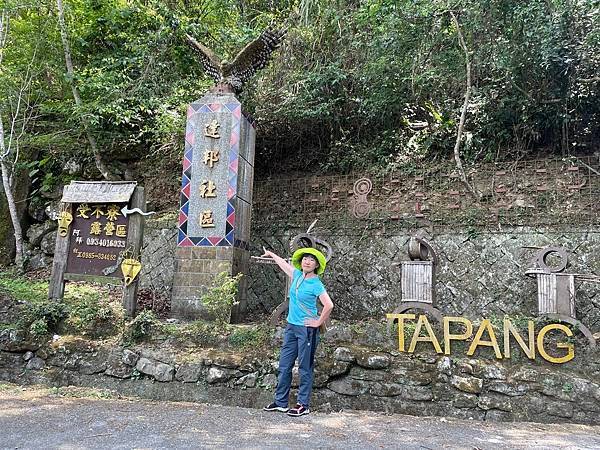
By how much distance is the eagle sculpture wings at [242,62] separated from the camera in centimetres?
700

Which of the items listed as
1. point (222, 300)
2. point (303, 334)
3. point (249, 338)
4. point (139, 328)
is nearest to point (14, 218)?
point (139, 328)

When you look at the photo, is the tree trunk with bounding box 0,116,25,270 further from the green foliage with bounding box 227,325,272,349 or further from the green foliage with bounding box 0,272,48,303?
the green foliage with bounding box 227,325,272,349

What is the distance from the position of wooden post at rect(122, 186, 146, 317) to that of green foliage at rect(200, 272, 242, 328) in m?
0.95

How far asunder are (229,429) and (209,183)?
3.91 m

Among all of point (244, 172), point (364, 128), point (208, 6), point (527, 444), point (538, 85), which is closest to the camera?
point (527, 444)

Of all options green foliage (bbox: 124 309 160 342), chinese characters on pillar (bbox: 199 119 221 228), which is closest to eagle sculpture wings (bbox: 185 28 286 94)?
chinese characters on pillar (bbox: 199 119 221 228)

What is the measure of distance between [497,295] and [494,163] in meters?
2.22

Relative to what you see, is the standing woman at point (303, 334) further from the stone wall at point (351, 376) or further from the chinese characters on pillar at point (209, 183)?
the chinese characters on pillar at point (209, 183)

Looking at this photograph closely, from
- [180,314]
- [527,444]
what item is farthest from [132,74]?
[527,444]

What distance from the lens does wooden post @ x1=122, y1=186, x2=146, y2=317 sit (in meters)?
5.83

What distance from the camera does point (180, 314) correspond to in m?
6.38

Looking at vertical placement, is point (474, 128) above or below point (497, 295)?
above

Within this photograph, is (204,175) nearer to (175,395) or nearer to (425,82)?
(175,395)

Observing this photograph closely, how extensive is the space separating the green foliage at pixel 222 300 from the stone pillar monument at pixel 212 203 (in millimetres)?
420
